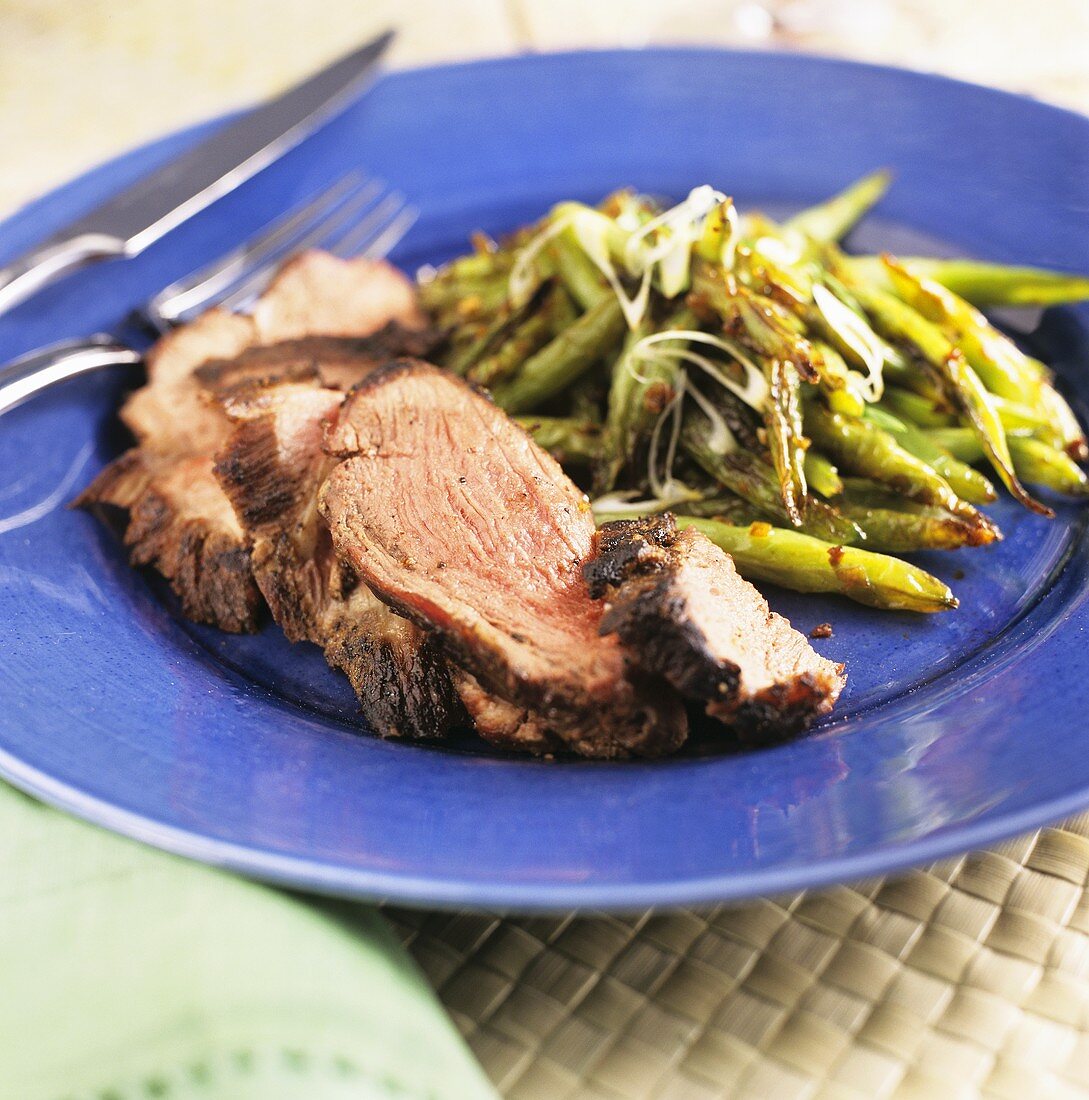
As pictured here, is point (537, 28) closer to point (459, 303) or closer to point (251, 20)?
point (251, 20)

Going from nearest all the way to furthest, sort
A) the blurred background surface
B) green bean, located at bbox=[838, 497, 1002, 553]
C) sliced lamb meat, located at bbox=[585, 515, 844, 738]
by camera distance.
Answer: sliced lamb meat, located at bbox=[585, 515, 844, 738], green bean, located at bbox=[838, 497, 1002, 553], the blurred background surface

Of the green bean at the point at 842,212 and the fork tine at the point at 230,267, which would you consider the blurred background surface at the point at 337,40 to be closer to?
the fork tine at the point at 230,267

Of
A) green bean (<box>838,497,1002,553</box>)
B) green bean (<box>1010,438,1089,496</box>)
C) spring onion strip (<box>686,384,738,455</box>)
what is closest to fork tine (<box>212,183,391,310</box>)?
spring onion strip (<box>686,384,738,455</box>)

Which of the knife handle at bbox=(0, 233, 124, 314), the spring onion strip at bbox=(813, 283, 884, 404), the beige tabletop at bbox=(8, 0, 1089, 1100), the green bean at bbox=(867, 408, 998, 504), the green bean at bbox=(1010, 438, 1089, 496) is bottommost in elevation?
the beige tabletop at bbox=(8, 0, 1089, 1100)

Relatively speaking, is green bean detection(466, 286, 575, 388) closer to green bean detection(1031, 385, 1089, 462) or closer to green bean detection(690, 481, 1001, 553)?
green bean detection(690, 481, 1001, 553)

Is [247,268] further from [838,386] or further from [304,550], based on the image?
[838,386]

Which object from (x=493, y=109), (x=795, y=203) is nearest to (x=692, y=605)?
(x=795, y=203)

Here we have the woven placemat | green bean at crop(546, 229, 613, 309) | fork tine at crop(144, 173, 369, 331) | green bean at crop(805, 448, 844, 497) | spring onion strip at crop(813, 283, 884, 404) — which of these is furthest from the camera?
fork tine at crop(144, 173, 369, 331)
